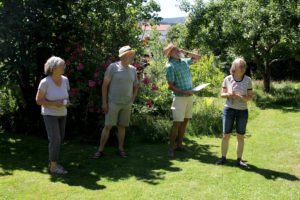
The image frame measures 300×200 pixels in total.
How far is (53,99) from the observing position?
5156 millimetres

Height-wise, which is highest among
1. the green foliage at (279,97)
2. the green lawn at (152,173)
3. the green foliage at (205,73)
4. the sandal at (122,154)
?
the green foliage at (205,73)

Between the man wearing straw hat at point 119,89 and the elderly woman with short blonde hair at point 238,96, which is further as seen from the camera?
the man wearing straw hat at point 119,89

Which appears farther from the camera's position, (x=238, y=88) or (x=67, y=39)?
(x=67, y=39)

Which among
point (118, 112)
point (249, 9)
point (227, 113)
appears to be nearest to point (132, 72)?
point (118, 112)

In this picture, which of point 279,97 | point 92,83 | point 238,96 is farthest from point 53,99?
point 279,97

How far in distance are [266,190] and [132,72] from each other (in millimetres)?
2561

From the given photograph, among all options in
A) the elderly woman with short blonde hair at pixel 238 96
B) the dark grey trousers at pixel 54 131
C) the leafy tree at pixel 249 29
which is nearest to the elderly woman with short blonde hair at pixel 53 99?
the dark grey trousers at pixel 54 131

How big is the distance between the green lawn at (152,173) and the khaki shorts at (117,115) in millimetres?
597

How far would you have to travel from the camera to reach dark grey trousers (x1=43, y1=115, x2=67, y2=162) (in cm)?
522

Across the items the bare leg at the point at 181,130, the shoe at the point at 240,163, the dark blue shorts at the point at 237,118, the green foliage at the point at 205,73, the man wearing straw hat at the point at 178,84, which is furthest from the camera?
the green foliage at the point at 205,73

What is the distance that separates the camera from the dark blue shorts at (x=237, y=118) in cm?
563

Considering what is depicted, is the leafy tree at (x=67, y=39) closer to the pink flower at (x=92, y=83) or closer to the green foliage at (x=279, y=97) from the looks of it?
the pink flower at (x=92, y=83)

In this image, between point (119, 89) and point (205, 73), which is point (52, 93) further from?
point (205, 73)

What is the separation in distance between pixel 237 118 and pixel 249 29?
6711 millimetres
